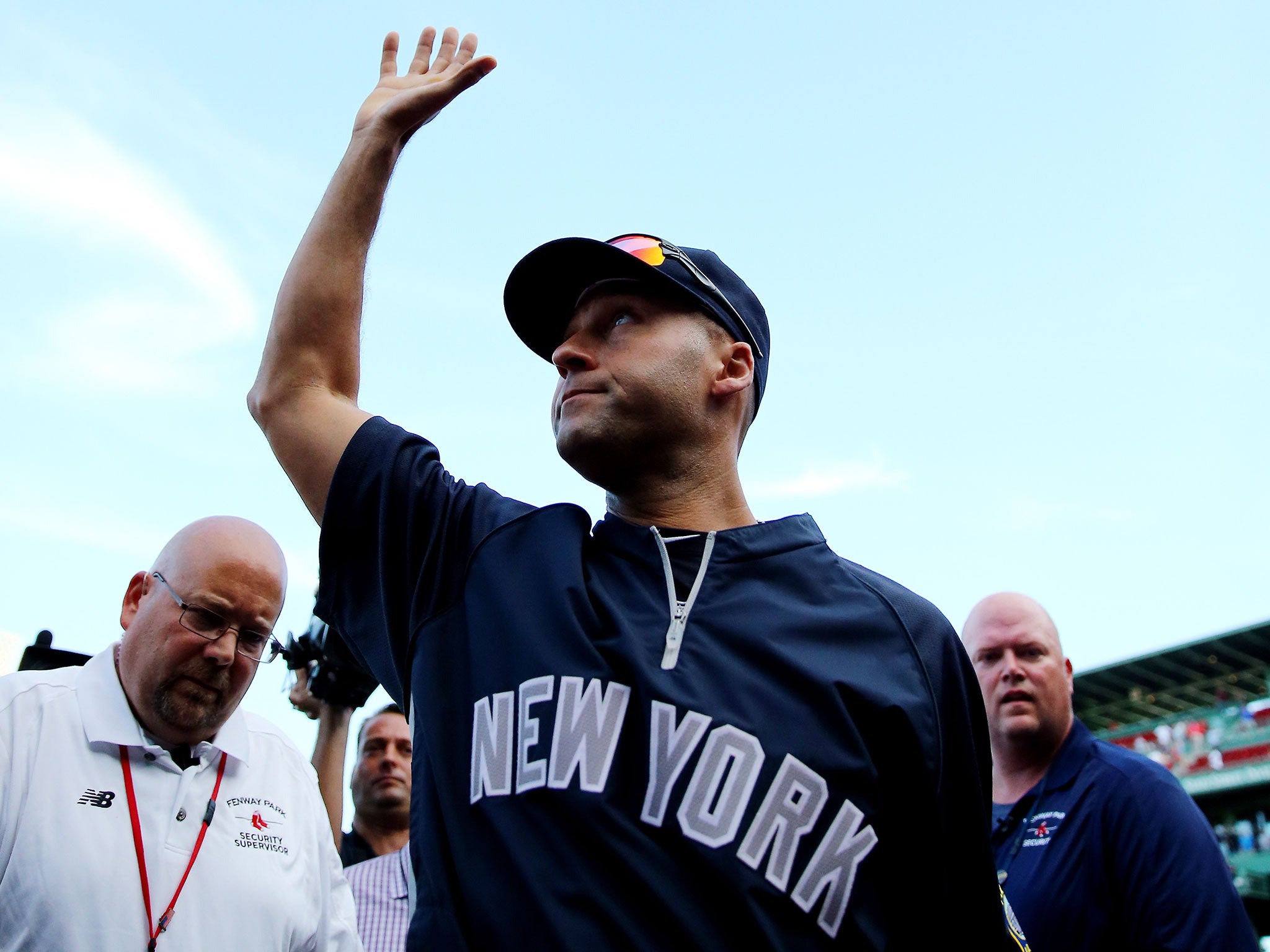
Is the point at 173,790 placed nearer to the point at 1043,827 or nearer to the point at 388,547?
the point at 388,547

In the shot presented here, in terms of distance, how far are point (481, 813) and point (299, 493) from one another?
26.1 inches

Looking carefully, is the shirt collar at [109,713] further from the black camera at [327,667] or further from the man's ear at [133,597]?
the black camera at [327,667]

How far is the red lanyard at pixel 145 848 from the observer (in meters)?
2.82

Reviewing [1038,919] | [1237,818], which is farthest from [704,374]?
[1237,818]

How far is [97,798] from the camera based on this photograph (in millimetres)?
2975

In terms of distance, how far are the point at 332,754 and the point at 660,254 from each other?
3.06 metres

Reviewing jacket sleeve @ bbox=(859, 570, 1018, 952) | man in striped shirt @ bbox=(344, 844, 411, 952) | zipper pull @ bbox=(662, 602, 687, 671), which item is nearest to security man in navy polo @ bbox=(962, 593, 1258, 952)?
jacket sleeve @ bbox=(859, 570, 1018, 952)

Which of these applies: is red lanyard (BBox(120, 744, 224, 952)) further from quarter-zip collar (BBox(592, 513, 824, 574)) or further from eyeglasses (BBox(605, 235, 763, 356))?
eyeglasses (BBox(605, 235, 763, 356))

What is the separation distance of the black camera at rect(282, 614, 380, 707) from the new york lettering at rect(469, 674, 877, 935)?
282cm

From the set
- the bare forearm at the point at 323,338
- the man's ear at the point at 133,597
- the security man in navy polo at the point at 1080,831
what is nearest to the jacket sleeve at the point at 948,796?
the bare forearm at the point at 323,338

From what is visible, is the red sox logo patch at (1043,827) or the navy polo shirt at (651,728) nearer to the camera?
the navy polo shirt at (651,728)

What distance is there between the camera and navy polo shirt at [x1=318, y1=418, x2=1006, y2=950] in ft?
5.16

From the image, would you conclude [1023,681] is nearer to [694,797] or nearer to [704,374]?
[704,374]

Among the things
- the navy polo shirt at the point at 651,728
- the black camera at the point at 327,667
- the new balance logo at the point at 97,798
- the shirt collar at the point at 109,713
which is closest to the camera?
the navy polo shirt at the point at 651,728
